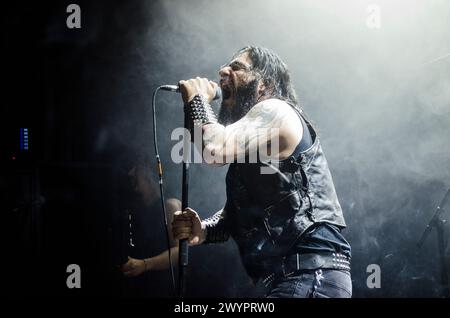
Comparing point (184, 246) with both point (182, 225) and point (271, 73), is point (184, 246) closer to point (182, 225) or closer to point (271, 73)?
point (182, 225)

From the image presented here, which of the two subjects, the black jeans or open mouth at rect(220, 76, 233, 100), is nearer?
the black jeans

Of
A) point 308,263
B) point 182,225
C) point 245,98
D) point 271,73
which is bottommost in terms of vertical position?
point 308,263

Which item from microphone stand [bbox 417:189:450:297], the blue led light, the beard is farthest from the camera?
microphone stand [bbox 417:189:450:297]

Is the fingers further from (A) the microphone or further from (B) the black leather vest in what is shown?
(A) the microphone

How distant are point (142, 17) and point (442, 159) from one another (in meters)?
2.86

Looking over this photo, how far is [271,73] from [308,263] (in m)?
1.06

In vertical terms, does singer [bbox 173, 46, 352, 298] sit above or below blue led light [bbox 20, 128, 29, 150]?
below

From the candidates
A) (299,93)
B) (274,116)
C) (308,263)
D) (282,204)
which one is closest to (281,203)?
(282,204)

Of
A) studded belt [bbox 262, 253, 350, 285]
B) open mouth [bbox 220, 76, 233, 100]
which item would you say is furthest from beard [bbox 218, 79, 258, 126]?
studded belt [bbox 262, 253, 350, 285]

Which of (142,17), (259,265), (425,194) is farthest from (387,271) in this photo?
(142,17)

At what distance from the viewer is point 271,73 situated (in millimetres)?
2420

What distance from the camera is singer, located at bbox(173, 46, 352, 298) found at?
1.90 meters

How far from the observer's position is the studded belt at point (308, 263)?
6.17ft

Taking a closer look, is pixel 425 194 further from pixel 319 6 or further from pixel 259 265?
pixel 259 265
